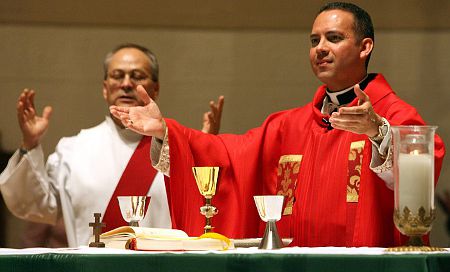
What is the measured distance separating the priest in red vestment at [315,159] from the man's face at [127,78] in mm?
1086

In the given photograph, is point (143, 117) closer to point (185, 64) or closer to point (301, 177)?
point (301, 177)

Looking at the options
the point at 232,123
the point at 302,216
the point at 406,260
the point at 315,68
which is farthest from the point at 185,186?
the point at 232,123

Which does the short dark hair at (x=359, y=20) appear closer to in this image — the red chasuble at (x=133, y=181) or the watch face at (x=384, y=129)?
the watch face at (x=384, y=129)

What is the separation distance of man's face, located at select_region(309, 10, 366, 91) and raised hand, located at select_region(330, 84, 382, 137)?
0.91m

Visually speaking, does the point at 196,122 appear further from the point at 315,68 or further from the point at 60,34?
the point at 315,68

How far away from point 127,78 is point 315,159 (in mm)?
1618

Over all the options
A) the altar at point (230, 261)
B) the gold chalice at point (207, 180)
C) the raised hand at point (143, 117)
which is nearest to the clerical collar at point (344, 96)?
the raised hand at point (143, 117)

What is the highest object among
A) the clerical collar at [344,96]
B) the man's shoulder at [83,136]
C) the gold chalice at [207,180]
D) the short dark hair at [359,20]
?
the short dark hair at [359,20]

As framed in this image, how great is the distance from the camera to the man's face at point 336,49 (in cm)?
485

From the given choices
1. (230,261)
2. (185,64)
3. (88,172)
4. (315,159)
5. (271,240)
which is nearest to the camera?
(230,261)

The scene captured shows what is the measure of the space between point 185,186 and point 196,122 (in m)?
3.07

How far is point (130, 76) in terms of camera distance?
602 centimetres

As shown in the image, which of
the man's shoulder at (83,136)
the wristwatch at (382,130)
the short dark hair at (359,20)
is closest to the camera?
the wristwatch at (382,130)

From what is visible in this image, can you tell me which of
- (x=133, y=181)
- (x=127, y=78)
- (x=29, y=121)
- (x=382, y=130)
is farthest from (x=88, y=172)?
(x=382, y=130)
